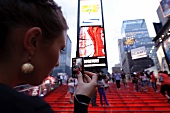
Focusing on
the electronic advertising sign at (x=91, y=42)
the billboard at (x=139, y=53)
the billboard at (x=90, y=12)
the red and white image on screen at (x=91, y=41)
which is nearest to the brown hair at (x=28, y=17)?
the electronic advertising sign at (x=91, y=42)

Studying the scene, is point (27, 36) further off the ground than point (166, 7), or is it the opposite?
point (166, 7)

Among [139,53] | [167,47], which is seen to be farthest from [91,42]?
[139,53]

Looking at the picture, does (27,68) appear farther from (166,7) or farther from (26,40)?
(166,7)

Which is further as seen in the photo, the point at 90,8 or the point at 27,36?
the point at 90,8

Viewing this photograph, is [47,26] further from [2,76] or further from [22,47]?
[2,76]

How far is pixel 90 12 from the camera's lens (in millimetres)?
16172

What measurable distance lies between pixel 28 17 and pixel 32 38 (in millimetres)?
95

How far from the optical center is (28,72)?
0.61 meters

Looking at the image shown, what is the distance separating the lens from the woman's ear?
0.59 metres

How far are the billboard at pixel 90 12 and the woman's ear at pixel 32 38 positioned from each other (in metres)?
15.2

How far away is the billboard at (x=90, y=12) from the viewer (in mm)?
15672

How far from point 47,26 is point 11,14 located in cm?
15

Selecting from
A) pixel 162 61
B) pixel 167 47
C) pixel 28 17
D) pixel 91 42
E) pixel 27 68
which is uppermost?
pixel 167 47

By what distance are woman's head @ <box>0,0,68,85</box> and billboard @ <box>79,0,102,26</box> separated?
49.8ft
